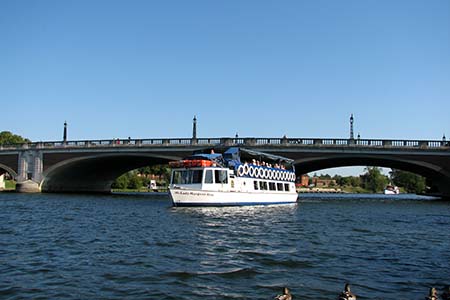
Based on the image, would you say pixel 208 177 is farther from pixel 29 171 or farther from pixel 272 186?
pixel 29 171

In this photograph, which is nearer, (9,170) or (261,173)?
(261,173)

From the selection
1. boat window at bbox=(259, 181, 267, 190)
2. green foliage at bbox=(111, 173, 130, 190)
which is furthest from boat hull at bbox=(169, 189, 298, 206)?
green foliage at bbox=(111, 173, 130, 190)

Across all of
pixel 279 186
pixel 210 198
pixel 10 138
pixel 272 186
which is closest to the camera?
pixel 210 198

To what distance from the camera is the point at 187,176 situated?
40.8m

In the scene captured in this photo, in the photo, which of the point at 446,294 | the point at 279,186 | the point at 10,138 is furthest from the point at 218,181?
the point at 10,138

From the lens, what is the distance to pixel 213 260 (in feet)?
54.1

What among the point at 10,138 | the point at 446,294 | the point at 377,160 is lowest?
the point at 446,294

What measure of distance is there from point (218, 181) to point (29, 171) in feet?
150

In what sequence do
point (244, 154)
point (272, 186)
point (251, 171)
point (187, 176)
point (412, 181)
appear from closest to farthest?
point (187, 176) < point (251, 171) < point (272, 186) < point (244, 154) < point (412, 181)

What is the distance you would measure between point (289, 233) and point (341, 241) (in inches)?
124

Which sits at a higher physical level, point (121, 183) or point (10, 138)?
point (10, 138)

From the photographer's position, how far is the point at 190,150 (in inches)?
2571

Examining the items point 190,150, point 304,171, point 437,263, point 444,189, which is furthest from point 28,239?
point 444,189

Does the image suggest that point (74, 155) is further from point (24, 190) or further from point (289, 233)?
point (289, 233)
